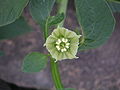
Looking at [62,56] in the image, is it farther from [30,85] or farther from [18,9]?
[30,85]

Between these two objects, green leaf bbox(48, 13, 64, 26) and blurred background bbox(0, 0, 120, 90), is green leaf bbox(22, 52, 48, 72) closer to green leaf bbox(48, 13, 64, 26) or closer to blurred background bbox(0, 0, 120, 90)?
green leaf bbox(48, 13, 64, 26)

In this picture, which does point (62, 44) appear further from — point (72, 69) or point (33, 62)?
point (72, 69)

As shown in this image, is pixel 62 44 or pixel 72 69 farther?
pixel 72 69

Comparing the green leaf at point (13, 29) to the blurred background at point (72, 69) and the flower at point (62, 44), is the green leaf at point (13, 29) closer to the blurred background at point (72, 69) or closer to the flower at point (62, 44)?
the blurred background at point (72, 69)

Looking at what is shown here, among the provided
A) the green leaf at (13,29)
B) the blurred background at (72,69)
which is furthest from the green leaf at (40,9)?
the blurred background at (72,69)

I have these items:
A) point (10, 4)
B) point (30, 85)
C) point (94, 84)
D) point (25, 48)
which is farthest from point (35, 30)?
point (10, 4)

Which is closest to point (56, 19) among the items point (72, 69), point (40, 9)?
point (40, 9)
